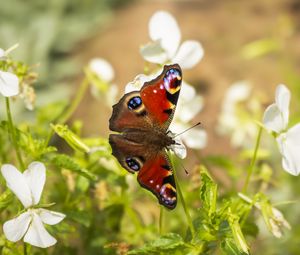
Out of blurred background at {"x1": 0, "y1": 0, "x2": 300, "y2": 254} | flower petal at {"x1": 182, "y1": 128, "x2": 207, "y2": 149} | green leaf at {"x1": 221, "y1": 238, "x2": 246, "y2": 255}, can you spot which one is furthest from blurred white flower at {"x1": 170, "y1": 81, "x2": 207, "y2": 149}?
blurred background at {"x1": 0, "y1": 0, "x2": 300, "y2": 254}

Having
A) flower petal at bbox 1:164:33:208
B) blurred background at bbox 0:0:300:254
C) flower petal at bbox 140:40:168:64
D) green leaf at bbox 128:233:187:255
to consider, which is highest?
blurred background at bbox 0:0:300:254

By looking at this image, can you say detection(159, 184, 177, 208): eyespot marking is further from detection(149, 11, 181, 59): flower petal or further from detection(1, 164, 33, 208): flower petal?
detection(149, 11, 181, 59): flower petal

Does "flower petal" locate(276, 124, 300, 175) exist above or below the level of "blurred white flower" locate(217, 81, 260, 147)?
below

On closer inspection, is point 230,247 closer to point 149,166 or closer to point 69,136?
point 149,166

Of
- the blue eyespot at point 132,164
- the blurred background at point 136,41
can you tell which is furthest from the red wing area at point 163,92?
the blurred background at point 136,41

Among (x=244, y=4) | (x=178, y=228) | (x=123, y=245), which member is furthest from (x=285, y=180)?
(x=244, y=4)

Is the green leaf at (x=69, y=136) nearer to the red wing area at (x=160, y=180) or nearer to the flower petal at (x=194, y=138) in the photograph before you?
the red wing area at (x=160, y=180)

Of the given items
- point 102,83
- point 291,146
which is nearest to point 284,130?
point 291,146
